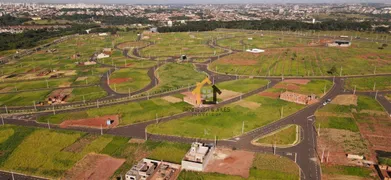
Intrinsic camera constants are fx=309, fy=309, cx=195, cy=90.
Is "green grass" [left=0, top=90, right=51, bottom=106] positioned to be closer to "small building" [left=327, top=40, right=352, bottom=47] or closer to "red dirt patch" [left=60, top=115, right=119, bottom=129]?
"red dirt patch" [left=60, top=115, right=119, bottom=129]

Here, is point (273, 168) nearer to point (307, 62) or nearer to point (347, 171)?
point (347, 171)

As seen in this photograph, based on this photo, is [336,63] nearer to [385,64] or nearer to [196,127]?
[385,64]

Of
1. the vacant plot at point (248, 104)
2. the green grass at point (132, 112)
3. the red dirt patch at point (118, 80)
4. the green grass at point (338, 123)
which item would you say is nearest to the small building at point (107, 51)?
the red dirt patch at point (118, 80)

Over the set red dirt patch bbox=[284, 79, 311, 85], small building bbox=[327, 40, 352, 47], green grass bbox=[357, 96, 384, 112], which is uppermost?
small building bbox=[327, 40, 352, 47]

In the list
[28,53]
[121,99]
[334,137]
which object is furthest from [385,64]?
[28,53]

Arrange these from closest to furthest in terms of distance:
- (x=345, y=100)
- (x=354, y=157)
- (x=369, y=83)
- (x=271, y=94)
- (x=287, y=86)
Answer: (x=354, y=157)
(x=345, y=100)
(x=271, y=94)
(x=287, y=86)
(x=369, y=83)

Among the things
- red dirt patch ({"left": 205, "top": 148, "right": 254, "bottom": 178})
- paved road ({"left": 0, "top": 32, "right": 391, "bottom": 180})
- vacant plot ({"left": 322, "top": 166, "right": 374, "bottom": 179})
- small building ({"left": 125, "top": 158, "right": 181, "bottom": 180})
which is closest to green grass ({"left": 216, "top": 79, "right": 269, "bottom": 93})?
paved road ({"left": 0, "top": 32, "right": 391, "bottom": 180})

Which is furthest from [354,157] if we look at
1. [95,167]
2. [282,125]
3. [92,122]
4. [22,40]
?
[22,40]
